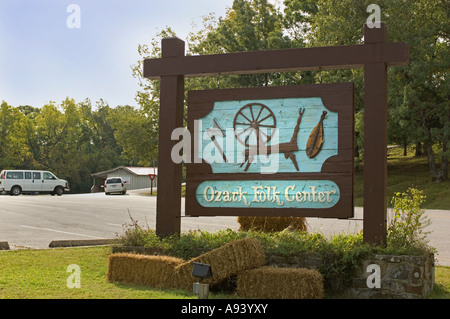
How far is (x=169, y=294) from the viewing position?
22.9ft

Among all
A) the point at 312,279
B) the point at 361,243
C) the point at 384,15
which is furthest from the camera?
the point at 384,15

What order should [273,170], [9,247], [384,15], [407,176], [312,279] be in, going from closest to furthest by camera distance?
[312,279], [273,170], [9,247], [384,15], [407,176]

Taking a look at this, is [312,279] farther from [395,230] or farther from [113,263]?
[113,263]

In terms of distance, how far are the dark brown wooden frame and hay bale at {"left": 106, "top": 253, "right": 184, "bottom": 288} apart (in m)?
1.05

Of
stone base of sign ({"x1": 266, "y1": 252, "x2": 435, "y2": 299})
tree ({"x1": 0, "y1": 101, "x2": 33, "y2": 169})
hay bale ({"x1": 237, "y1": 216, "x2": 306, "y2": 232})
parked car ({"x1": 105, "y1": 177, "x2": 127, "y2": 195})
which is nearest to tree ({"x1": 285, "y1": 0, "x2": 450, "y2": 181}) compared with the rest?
parked car ({"x1": 105, "y1": 177, "x2": 127, "y2": 195})

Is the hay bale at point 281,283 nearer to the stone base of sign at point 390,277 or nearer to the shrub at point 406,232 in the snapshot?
the stone base of sign at point 390,277

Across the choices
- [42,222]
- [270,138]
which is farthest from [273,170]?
[42,222]

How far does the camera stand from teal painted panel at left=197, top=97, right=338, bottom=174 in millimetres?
8180

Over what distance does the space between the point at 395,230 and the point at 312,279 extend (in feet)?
5.83

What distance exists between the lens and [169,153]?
347 inches

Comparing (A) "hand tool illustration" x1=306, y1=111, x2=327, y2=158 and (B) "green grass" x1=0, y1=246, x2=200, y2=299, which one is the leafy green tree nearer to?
(B) "green grass" x1=0, y1=246, x2=200, y2=299

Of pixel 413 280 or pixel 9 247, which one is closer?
pixel 413 280

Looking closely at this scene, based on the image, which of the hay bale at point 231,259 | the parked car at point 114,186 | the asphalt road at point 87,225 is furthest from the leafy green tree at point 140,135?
the hay bale at point 231,259

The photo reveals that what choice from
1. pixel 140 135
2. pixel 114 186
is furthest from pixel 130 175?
pixel 114 186
